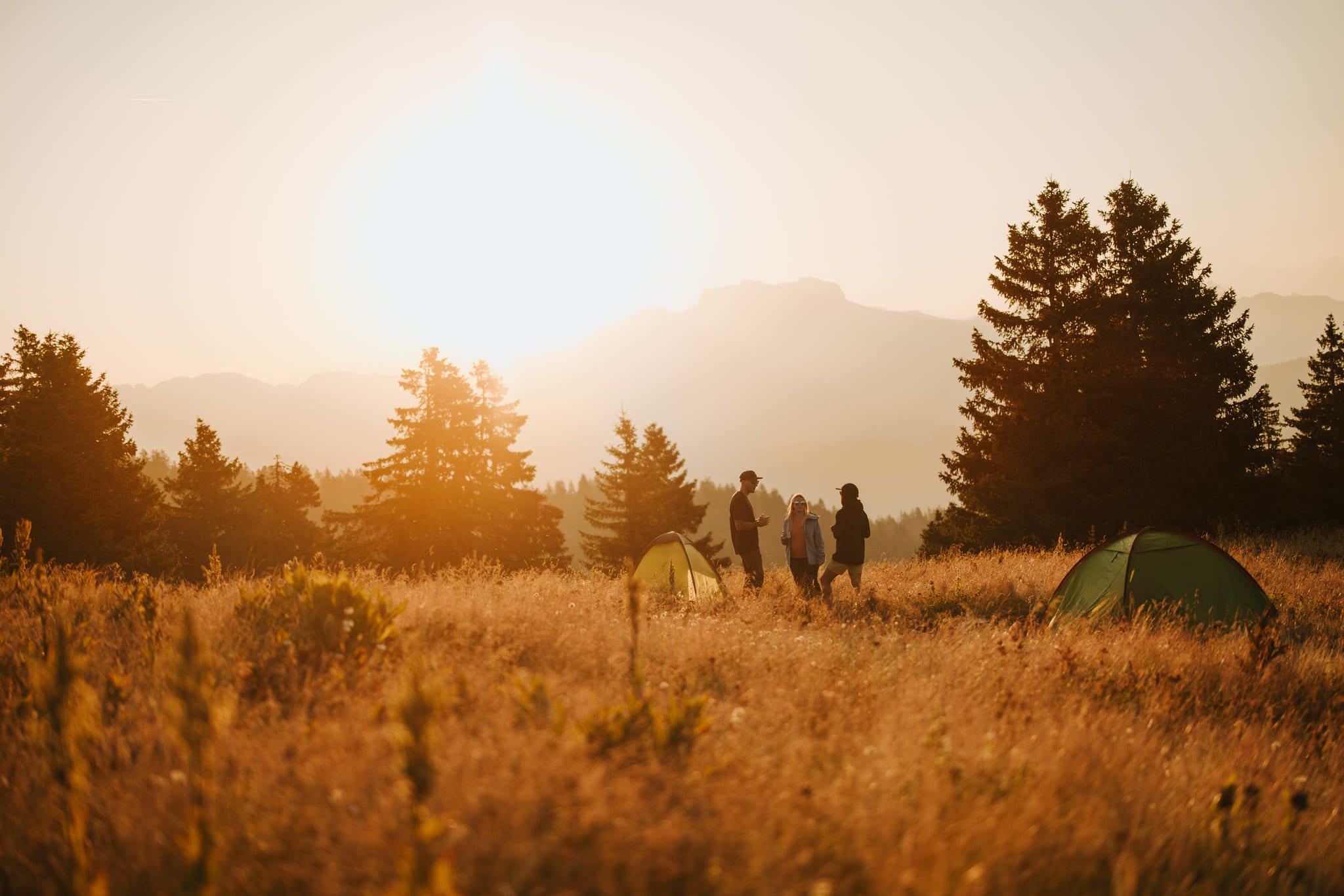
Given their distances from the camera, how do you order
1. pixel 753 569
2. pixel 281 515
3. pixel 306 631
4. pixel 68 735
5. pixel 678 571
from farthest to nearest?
1. pixel 281 515
2. pixel 753 569
3. pixel 678 571
4. pixel 306 631
5. pixel 68 735

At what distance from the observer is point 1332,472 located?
27.5m

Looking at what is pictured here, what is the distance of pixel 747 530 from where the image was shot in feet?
35.7

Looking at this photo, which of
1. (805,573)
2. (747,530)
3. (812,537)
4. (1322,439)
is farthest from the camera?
(1322,439)

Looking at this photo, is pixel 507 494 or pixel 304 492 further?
pixel 304 492

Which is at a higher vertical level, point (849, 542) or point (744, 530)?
point (744, 530)

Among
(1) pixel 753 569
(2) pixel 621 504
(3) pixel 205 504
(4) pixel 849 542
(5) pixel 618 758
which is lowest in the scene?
(1) pixel 753 569

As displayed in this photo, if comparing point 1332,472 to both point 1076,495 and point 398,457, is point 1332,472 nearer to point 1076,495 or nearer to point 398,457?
point 1076,495

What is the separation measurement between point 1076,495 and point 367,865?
22856 mm

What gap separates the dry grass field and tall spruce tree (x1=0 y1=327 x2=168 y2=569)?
2330 centimetres

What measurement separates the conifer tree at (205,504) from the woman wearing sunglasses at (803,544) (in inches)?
1335

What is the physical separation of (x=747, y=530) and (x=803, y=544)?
1.00m

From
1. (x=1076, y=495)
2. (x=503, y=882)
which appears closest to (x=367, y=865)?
(x=503, y=882)

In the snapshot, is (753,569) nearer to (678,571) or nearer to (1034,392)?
(678,571)

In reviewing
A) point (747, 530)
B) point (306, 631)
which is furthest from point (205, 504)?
point (306, 631)
